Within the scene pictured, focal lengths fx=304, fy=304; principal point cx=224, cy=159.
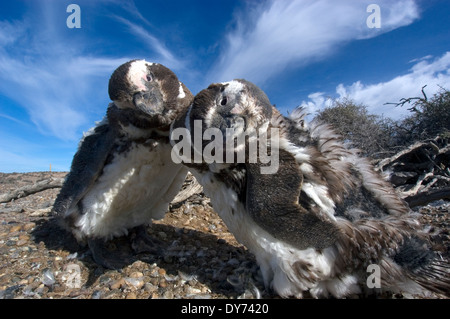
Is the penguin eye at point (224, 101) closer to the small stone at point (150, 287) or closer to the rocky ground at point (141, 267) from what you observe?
the rocky ground at point (141, 267)

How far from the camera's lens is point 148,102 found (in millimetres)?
2643

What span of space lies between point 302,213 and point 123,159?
1.77 m

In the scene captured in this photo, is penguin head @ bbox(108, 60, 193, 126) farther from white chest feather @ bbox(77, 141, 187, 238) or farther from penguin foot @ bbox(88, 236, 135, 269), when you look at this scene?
penguin foot @ bbox(88, 236, 135, 269)

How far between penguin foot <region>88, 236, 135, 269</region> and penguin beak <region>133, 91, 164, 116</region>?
4.96 ft

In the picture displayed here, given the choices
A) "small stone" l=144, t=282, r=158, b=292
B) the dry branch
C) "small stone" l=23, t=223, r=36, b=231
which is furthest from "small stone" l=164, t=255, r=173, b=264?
the dry branch

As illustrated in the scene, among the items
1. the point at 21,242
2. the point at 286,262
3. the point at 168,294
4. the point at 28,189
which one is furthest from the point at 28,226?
the point at 286,262

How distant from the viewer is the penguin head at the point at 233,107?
7.14 feet

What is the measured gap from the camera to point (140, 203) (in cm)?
342

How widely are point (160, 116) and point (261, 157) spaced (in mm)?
1076

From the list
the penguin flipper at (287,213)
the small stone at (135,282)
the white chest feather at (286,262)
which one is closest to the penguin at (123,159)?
the small stone at (135,282)

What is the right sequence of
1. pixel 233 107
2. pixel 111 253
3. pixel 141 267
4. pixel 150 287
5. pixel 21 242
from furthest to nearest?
1. pixel 21 242
2. pixel 111 253
3. pixel 141 267
4. pixel 150 287
5. pixel 233 107

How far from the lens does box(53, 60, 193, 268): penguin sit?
2.71m

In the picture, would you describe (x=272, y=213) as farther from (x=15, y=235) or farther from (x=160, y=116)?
(x=15, y=235)

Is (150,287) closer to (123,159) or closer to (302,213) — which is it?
(123,159)
